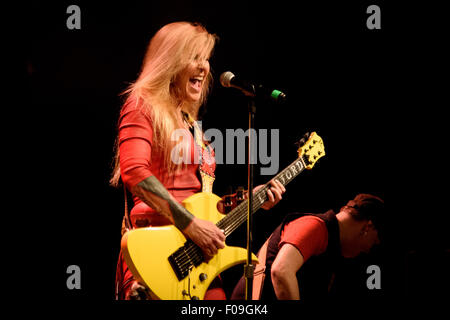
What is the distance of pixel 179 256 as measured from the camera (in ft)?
5.77

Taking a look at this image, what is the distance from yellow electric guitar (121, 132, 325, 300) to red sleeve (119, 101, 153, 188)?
0.25 m

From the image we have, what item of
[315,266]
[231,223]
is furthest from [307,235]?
[231,223]

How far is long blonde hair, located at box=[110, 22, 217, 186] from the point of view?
6.35ft

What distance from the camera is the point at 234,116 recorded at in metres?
3.09

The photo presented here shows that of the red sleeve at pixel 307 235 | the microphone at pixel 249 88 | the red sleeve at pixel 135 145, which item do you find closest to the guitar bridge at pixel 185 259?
the red sleeve at pixel 135 145

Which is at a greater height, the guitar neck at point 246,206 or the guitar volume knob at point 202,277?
the guitar neck at point 246,206

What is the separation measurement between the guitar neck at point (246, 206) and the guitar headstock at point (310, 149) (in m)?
0.05

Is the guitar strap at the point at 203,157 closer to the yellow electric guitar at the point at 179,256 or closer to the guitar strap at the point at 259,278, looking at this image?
the yellow electric guitar at the point at 179,256

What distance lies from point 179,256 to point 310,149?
1.28 meters

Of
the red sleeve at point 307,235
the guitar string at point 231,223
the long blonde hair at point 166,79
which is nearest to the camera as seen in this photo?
the guitar string at point 231,223

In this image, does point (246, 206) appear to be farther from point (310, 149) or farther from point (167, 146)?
point (310, 149)

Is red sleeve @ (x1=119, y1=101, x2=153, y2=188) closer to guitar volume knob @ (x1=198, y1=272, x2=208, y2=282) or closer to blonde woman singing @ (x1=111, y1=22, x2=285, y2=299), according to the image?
blonde woman singing @ (x1=111, y1=22, x2=285, y2=299)

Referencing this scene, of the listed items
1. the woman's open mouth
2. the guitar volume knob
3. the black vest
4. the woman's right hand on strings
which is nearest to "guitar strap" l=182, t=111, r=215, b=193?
the woman's open mouth

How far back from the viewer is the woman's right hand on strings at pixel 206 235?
1.79 meters
